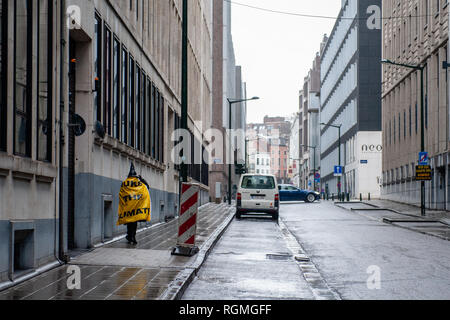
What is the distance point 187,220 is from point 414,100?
37452 mm

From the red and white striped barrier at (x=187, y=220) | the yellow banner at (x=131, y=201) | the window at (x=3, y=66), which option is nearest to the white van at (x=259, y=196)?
the yellow banner at (x=131, y=201)

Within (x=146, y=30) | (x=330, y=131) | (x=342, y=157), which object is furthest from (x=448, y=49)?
(x=330, y=131)

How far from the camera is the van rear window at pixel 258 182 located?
3056cm

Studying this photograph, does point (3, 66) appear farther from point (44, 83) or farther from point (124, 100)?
point (124, 100)

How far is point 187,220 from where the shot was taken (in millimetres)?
13789

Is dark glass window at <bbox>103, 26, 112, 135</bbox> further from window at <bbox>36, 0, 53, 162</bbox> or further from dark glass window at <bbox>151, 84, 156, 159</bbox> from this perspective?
dark glass window at <bbox>151, 84, 156, 159</bbox>

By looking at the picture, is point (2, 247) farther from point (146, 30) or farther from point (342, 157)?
point (342, 157)

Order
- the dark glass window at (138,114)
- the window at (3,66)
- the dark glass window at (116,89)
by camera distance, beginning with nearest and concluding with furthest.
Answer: the window at (3,66), the dark glass window at (116,89), the dark glass window at (138,114)

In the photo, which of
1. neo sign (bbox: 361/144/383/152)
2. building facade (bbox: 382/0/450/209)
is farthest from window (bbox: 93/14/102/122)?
neo sign (bbox: 361/144/383/152)

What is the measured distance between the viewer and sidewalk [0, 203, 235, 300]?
8547 millimetres

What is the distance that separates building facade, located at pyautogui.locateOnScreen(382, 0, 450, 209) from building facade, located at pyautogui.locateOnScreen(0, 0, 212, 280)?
18519 mm

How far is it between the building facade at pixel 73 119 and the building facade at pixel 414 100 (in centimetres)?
1852

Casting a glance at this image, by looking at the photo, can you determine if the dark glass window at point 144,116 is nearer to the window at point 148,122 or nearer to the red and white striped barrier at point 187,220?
the window at point 148,122

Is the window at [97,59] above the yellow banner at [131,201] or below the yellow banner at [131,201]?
above
